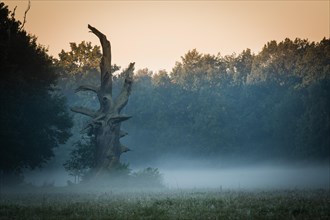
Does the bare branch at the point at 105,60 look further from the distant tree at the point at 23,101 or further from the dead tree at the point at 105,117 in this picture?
the distant tree at the point at 23,101

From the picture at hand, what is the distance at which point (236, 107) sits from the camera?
9819 cm

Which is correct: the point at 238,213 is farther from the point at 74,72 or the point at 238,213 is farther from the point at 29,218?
the point at 74,72

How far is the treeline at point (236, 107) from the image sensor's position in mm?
82438

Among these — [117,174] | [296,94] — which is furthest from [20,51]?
[296,94]

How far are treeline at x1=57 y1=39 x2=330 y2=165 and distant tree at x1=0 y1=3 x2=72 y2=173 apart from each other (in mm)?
41374

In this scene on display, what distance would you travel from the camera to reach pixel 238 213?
43.1ft

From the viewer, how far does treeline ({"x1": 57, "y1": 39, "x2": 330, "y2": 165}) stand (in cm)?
8244

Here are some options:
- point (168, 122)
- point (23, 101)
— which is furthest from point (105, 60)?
point (168, 122)

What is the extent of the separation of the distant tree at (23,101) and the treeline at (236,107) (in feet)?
136

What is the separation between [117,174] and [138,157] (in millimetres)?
54924

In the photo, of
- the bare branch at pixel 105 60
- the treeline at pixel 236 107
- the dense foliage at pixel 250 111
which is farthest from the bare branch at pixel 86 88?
the dense foliage at pixel 250 111

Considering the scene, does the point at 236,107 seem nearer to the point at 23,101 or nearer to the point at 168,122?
the point at 168,122

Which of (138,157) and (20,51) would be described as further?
(138,157)

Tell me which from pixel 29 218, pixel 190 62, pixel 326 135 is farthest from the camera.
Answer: pixel 190 62
